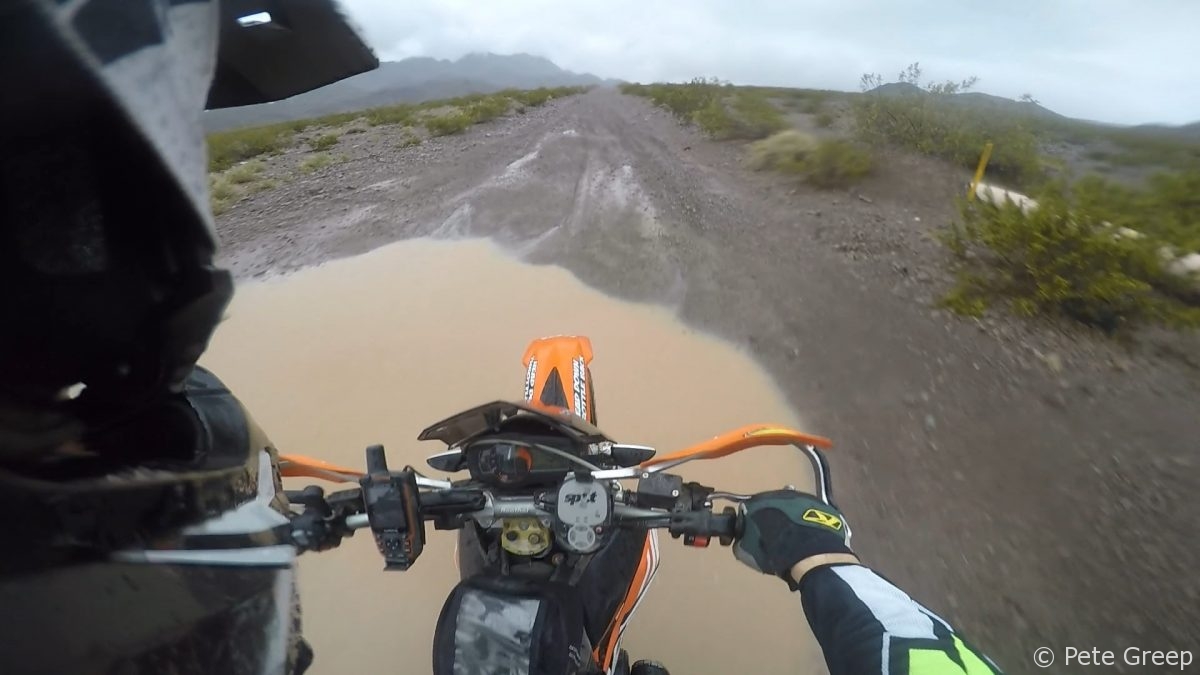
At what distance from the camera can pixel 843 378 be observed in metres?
4.07

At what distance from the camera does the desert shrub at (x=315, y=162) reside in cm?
889

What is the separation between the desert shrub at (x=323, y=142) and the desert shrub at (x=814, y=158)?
280 inches

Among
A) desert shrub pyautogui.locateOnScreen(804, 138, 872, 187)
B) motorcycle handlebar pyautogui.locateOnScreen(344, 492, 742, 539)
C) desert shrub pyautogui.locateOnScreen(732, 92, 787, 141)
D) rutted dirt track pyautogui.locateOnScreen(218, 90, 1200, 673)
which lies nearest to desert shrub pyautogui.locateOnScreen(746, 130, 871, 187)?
desert shrub pyautogui.locateOnScreen(804, 138, 872, 187)

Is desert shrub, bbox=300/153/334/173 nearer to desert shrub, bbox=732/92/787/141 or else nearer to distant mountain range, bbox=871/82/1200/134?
desert shrub, bbox=732/92/787/141

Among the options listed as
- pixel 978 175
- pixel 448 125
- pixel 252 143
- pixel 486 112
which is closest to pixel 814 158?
pixel 978 175

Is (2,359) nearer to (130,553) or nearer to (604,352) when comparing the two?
(130,553)

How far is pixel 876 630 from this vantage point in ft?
3.81

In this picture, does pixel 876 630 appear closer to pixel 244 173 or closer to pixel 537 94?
pixel 244 173

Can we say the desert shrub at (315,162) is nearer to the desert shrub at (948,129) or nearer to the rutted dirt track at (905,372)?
the rutted dirt track at (905,372)

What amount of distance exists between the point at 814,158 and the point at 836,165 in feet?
1.24

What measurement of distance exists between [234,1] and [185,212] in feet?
1.69

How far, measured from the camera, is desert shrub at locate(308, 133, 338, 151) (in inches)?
423

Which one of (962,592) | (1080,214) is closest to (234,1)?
(962,592)

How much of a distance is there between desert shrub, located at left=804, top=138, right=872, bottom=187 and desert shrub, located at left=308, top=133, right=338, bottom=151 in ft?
26.0
